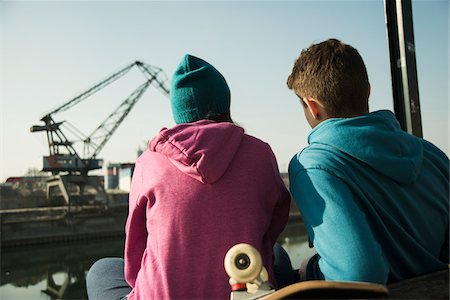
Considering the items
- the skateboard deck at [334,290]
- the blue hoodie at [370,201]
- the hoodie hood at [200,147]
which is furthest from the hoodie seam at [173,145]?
the skateboard deck at [334,290]

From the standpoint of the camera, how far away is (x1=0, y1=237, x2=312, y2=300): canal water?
350 inches

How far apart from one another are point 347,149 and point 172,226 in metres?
0.26

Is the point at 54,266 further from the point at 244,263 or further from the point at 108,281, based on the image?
the point at 244,263

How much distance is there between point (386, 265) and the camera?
0.50 meters

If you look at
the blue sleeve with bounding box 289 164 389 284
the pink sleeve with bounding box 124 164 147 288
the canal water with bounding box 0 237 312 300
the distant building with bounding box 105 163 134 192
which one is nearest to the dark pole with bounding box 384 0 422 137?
the blue sleeve with bounding box 289 164 389 284

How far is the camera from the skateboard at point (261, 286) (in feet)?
1.13

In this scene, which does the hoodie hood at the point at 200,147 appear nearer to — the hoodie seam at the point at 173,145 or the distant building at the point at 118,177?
the hoodie seam at the point at 173,145

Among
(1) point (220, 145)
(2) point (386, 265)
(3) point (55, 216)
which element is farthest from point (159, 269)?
(3) point (55, 216)

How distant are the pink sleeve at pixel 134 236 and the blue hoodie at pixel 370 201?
24cm

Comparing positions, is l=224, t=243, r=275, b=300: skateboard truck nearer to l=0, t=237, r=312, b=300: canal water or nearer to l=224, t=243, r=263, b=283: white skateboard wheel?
l=224, t=243, r=263, b=283: white skateboard wheel

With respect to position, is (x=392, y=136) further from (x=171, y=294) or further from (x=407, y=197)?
(x=171, y=294)

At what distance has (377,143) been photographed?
53cm

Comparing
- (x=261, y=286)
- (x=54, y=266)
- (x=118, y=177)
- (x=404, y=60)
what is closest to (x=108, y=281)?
(x=261, y=286)

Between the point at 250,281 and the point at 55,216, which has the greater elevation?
the point at 250,281
